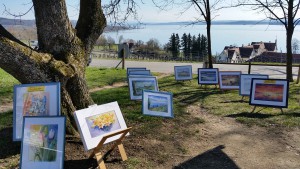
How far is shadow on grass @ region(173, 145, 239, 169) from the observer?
→ 5.79 metres

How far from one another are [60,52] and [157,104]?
2.76 metres

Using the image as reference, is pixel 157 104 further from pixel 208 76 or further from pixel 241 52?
pixel 241 52

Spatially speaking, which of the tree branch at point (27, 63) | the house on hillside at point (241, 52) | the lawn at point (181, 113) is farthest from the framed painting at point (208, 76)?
the house on hillside at point (241, 52)

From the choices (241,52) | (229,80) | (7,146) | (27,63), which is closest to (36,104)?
(27,63)

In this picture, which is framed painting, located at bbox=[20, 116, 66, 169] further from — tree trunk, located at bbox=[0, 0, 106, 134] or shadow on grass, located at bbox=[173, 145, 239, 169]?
shadow on grass, located at bbox=[173, 145, 239, 169]

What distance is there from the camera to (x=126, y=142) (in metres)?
6.66

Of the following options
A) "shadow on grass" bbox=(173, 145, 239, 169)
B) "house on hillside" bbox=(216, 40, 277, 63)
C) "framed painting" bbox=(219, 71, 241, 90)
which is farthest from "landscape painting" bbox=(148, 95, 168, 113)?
"house on hillside" bbox=(216, 40, 277, 63)

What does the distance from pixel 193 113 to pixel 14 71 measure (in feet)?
16.7

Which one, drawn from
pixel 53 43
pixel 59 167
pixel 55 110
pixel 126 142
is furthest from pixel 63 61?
pixel 59 167

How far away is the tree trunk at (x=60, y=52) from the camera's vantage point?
19.1ft

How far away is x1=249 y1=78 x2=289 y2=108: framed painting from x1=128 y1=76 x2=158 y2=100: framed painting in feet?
9.28

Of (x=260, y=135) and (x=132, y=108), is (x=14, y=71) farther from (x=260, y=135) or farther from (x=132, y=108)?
(x=260, y=135)

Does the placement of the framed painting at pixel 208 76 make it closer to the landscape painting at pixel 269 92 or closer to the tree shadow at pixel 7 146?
the landscape painting at pixel 269 92

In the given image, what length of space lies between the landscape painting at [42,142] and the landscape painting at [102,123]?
0.57 metres
